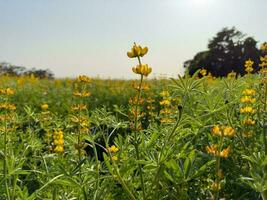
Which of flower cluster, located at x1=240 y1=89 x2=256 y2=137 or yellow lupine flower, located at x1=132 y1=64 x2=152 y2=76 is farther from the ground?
yellow lupine flower, located at x1=132 y1=64 x2=152 y2=76

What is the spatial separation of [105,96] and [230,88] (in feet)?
17.6

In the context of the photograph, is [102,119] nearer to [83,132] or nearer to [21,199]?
[83,132]

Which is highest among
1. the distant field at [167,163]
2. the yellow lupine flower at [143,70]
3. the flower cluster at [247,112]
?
the yellow lupine flower at [143,70]

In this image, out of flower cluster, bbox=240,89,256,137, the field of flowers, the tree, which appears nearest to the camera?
the field of flowers

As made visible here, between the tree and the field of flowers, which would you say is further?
the tree

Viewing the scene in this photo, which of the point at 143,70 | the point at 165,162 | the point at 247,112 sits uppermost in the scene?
the point at 143,70

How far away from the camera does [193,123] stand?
1.54 metres

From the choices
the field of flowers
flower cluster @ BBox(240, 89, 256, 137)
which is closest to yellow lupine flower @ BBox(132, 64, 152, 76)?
the field of flowers

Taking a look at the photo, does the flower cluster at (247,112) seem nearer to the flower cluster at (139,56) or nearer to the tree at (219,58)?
the flower cluster at (139,56)

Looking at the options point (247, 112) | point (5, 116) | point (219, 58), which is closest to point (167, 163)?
point (247, 112)

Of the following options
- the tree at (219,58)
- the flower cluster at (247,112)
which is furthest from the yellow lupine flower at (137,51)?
the tree at (219,58)

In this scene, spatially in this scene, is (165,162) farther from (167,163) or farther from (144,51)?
(144,51)

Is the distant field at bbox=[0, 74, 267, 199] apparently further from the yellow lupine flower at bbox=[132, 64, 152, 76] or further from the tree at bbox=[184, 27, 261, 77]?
the tree at bbox=[184, 27, 261, 77]

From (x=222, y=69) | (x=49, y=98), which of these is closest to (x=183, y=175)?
(x=49, y=98)
